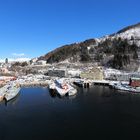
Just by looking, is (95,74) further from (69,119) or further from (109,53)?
(69,119)

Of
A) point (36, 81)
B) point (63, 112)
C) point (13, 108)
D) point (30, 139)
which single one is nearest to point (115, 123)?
point (63, 112)

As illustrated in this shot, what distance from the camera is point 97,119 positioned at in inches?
1412

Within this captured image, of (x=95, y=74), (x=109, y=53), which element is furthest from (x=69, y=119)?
(x=109, y=53)

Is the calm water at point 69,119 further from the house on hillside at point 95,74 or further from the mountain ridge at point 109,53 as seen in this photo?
the mountain ridge at point 109,53

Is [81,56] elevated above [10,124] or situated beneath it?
elevated above

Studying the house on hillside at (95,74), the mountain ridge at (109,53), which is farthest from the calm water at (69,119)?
the mountain ridge at (109,53)

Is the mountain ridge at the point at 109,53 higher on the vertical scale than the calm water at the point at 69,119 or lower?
higher

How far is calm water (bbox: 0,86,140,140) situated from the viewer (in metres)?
29.5

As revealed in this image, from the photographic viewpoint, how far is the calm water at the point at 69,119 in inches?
1161

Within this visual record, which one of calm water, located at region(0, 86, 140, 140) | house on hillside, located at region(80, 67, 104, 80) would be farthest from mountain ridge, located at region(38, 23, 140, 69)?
calm water, located at region(0, 86, 140, 140)

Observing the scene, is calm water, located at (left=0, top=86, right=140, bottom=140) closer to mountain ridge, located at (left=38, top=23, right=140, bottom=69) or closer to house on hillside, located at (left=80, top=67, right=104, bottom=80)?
house on hillside, located at (left=80, top=67, right=104, bottom=80)

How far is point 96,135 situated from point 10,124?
11.8 m

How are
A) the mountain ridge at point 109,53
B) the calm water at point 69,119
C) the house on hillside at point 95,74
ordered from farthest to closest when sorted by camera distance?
the mountain ridge at point 109,53 → the house on hillside at point 95,74 → the calm water at point 69,119

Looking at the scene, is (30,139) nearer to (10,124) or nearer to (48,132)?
(48,132)
